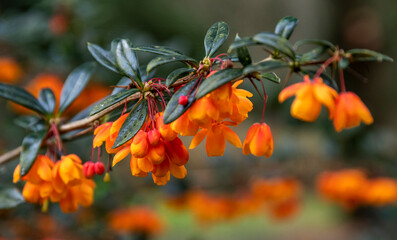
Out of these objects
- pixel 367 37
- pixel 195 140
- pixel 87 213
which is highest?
pixel 367 37

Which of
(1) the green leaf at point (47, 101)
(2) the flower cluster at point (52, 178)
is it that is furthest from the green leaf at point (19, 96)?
(2) the flower cluster at point (52, 178)

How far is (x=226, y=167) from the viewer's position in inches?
82.2

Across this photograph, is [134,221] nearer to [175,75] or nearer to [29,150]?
[29,150]

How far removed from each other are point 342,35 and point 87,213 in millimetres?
2446

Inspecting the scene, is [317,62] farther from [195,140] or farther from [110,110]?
[110,110]

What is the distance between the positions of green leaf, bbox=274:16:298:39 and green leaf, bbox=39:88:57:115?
21.0 inches

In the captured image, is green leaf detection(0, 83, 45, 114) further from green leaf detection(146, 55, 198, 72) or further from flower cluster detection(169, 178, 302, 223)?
flower cluster detection(169, 178, 302, 223)

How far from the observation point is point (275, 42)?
666mm

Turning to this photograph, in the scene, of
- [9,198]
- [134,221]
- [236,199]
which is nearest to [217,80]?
[9,198]

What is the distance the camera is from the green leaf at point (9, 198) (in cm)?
97

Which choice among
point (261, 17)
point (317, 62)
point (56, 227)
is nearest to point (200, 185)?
point (56, 227)

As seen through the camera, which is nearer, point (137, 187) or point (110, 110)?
point (110, 110)

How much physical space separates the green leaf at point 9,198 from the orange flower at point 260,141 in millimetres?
547

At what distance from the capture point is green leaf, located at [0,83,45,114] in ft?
2.93
